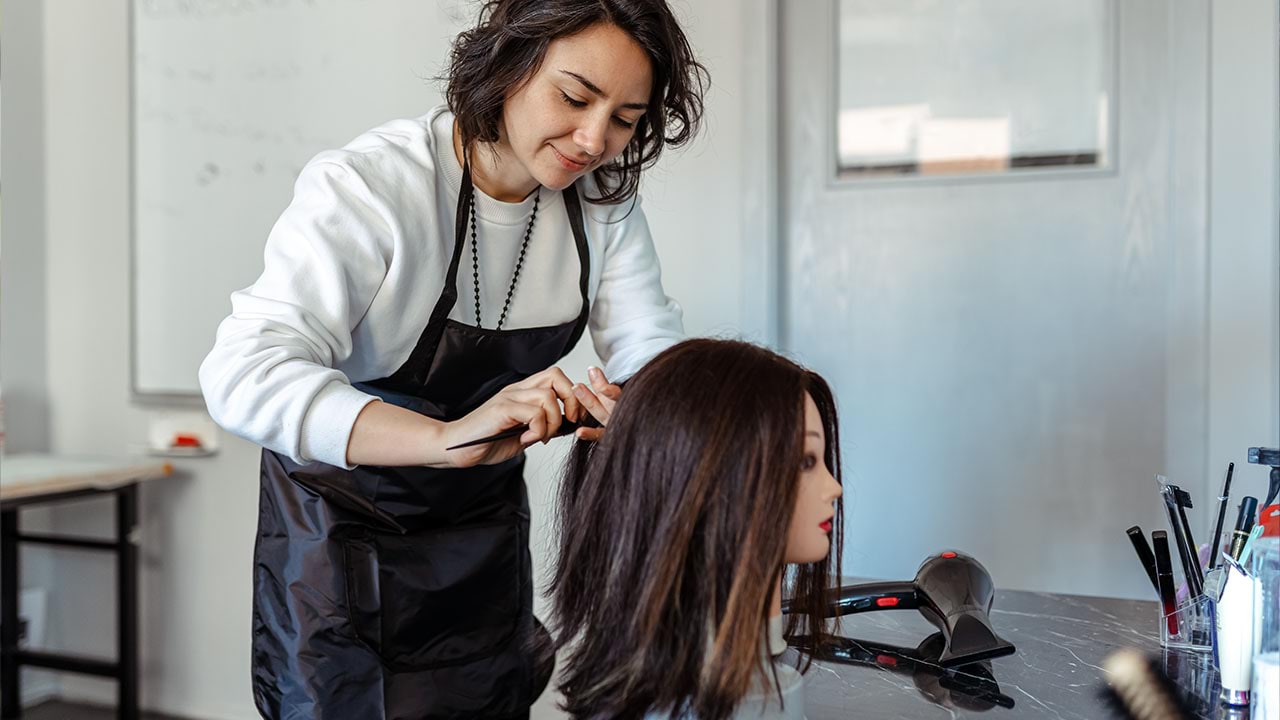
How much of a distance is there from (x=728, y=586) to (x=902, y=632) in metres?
0.46

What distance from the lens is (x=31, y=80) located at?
277 centimetres

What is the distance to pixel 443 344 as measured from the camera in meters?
1.32

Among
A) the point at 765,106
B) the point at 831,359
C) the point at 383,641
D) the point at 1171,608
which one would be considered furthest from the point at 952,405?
the point at 383,641

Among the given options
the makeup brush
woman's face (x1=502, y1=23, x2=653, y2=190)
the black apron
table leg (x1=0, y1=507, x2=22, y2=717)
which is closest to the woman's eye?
woman's face (x1=502, y1=23, x2=653, y2=190)

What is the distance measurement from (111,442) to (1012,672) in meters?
2.49

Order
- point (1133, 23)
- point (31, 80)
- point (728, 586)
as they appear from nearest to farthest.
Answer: point (728, 586)
point (1133, 23)
point (31, 80)

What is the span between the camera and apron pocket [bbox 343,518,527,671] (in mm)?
1292

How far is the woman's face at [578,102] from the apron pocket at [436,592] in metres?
0.48

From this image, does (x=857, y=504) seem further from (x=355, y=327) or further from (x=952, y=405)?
(x=355, y=327)

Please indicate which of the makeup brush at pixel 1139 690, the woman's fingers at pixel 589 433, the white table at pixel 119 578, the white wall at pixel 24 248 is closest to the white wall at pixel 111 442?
the white wall at pixel 24 248

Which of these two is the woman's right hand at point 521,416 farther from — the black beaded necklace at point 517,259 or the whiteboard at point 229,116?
the whiteboard at point 229,116

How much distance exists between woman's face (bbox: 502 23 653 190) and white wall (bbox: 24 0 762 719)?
5.60 ft

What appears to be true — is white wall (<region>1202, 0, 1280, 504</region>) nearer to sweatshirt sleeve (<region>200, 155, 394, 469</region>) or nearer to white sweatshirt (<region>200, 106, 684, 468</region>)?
white sweatshirt (<region>200, 106, 684, 468</region>)

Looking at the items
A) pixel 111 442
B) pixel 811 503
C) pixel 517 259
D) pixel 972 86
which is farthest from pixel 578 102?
pixel 111 442
